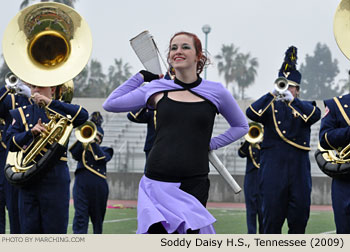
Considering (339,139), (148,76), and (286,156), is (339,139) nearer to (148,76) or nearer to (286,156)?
(148,76)

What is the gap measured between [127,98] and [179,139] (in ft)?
1.38

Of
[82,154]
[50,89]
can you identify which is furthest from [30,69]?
[82,154]

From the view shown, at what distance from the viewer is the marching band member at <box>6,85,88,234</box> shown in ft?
19.5

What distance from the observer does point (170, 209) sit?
13.6 ft

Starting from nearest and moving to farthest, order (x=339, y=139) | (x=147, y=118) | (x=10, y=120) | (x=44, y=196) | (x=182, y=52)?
(x=182, y=52), (x=339, y=139), (x=44, y=196), (x=10, y=120), (x=147, y=118)

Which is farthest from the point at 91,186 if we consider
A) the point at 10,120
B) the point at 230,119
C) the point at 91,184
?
the point at 230,119

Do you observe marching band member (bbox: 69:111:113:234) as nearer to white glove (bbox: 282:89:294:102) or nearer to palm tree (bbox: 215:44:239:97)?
white glove (bbox: 282:89:294:102)

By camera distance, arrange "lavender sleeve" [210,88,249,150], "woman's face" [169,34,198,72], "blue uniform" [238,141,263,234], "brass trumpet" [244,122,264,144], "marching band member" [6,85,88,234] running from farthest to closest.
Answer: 1. "brass trumpet" [244,122,264,144]
2. "blue uniform" [238,141,263,234]
3. "marching band member" [6,85,88,234]
4. "lavender sleeve" [210,88,249,150]
5. "woman's face" [169,34,198,72]

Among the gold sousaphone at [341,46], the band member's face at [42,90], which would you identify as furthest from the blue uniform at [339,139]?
the band member's face at [42,90]

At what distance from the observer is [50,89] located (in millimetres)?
6199

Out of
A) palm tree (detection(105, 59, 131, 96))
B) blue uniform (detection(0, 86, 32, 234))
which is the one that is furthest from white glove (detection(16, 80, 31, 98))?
palm tree (detection(105, 59, 131, 96))

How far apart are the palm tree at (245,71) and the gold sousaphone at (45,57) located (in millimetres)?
65579
